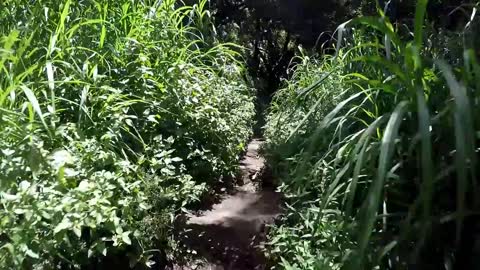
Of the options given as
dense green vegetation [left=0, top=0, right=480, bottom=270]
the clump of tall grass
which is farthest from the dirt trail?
the clump of tall grass

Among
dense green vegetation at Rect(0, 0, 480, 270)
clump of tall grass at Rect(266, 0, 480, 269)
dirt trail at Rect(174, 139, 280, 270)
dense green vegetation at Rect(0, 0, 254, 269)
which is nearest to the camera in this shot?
clump of tall grass at Rect(266, 0, 480, 269)

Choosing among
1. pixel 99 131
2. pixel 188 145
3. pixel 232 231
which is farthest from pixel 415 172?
pixel 188 145

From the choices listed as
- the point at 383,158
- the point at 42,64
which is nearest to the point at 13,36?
the point at 42,64

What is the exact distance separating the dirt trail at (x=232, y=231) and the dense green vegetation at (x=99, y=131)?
187 mm

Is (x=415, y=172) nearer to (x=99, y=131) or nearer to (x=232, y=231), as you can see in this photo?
(x=99, y=131)

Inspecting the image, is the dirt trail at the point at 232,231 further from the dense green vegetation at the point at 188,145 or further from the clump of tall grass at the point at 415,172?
the clump of tall grass at the point at 415,172

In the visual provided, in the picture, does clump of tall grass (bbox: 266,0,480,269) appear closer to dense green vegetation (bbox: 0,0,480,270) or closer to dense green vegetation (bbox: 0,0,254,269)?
dense green vegetation (bbox: 0,0,480,270)

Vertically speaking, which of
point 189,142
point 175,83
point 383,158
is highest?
point 383,158

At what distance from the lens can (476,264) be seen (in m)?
1.71

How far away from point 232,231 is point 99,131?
114 cm

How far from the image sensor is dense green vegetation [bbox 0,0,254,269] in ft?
6.86

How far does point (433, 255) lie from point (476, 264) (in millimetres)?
135

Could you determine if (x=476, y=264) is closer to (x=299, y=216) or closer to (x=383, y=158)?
(x=383, y=158)

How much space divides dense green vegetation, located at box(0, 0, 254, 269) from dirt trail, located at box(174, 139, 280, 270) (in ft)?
0.61
